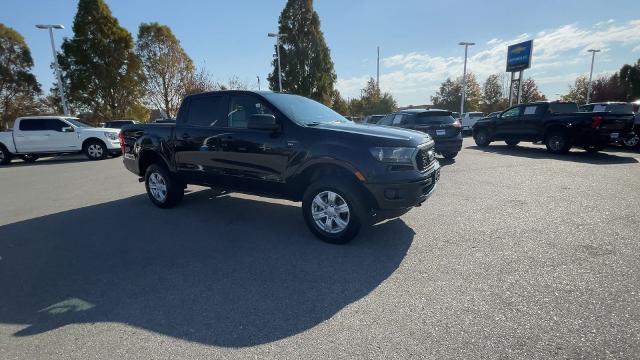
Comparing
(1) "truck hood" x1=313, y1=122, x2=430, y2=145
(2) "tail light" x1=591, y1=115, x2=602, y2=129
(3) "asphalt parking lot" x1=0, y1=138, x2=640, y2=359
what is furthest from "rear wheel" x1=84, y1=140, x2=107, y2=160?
(2) "tail light" x1=591, y1=115, x2=602, y2=129

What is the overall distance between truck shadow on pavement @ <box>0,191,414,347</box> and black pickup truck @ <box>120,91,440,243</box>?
526 millimetres

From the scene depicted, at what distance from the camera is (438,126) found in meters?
9.89

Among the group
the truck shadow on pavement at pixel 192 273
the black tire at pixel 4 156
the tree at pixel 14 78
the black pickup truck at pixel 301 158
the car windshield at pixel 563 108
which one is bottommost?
the truck shadow on pavement at pixel 192 273

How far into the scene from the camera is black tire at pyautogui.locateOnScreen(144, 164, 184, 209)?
5.83 metres

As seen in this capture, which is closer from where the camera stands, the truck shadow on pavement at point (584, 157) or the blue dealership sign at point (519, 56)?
the truck shadow on pavement at point (584, 157)

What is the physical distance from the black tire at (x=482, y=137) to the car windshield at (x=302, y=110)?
1162 centimetres

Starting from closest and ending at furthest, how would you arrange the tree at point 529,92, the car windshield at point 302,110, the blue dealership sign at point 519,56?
the car windshield at point 302,110, the blue dealership sign at point 519,56, the tree at point 529,92

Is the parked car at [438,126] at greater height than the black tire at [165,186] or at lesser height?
greater

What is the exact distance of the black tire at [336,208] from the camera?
153 inches

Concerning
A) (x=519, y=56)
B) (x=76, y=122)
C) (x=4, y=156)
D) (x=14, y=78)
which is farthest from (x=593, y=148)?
(x=14, y=78)

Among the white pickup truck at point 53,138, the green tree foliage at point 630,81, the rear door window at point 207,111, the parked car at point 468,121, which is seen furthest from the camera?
the green tree foliage at point 630,81

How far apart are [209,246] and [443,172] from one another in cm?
660

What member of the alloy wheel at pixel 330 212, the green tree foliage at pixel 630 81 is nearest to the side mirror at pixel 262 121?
the alloy wheel at pixel 330 212

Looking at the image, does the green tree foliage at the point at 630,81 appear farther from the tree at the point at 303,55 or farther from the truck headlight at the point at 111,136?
the truck headlight at the point at 111,136
